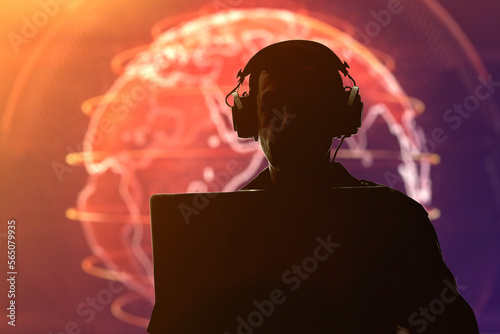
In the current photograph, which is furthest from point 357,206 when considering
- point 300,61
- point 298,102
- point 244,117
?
point 244,117

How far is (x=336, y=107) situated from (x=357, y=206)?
0.35m

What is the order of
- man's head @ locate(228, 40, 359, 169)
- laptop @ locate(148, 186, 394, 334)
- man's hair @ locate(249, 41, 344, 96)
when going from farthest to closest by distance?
man's hair @ locate(249, 41, 344, 96)
man's head @ locate(228, 40, 359, 169)
laptop @ locate(148, 186, 394, 334)

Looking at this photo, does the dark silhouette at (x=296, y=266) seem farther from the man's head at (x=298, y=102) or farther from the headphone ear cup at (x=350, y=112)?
the headphone ear cup at (x=350, y=112)

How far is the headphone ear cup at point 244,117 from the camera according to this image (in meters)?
1.42

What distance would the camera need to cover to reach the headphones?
4.20 feet

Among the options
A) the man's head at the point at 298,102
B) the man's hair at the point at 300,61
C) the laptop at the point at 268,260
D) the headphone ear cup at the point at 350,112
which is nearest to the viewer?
the laptop at the point at 268,260

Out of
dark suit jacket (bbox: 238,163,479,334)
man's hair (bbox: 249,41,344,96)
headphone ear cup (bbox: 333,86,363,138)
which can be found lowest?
dark suit jacket (bbox: 238,163,479,334)

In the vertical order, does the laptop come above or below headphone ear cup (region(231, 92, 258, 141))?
below

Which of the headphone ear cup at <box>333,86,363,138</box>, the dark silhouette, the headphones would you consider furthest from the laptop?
the headphone ear cup at <box>333,86,363,138</box>

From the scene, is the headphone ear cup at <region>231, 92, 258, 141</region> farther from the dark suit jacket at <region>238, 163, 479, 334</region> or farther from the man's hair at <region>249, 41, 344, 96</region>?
the dark suit jacket at <region>238, 163, 479, 334</region>

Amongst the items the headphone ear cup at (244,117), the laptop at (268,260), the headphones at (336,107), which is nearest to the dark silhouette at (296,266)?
the laptop at (268,260)

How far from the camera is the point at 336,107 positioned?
1.19m

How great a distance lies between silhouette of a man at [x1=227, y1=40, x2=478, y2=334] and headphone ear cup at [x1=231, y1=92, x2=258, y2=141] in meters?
0.11

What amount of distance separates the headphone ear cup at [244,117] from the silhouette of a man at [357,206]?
0.11 metres
